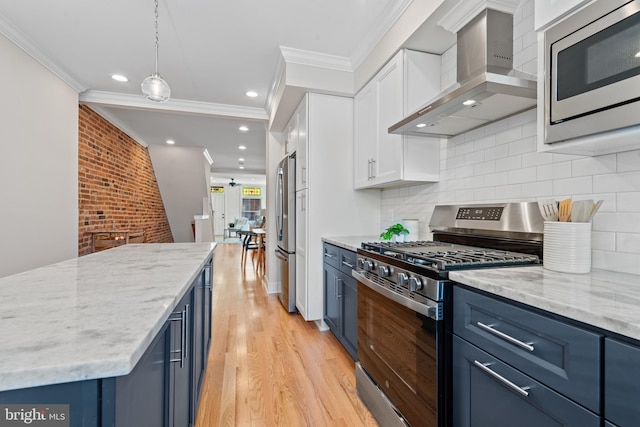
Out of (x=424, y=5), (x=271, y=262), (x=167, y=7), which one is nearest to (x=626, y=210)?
(x=424, y=5)

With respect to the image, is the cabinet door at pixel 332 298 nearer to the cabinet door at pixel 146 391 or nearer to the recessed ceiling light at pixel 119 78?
the cabinet door at pixel 146 391

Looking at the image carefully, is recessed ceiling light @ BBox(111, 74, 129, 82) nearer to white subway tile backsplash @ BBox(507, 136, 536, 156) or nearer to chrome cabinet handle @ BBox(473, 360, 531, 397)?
white subway tile backsplash @ BBox(507, 136, 536, 156)

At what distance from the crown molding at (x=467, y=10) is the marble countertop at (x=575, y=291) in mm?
1416

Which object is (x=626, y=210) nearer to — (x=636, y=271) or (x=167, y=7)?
(x=636, y=271)

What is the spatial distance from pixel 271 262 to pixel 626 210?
3.68 m

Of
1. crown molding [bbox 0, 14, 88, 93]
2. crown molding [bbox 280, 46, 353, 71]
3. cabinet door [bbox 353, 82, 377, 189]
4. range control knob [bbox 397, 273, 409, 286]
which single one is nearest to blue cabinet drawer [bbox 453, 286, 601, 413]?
range control knob [bbox 397, 273, 409, 286]

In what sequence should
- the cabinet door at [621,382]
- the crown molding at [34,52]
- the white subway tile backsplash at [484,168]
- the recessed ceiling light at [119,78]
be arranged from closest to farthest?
the cabinet door at [621,382], the white subway tile backsplash at [484,168], the crown molding at [34,52], the recessed ceiling light at [119,78]

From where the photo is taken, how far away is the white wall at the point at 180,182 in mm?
6734

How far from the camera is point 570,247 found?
3.88ft

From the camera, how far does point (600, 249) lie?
1291mm

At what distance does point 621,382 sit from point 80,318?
1.24m

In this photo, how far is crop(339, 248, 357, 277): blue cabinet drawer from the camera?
2.20 metres

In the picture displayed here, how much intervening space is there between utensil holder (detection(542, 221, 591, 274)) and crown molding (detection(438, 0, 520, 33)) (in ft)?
4.09

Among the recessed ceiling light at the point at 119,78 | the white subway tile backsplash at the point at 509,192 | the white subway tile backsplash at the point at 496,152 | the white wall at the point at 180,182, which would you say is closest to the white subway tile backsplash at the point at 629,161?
the white subway tile backsplash at the point at 509,192
